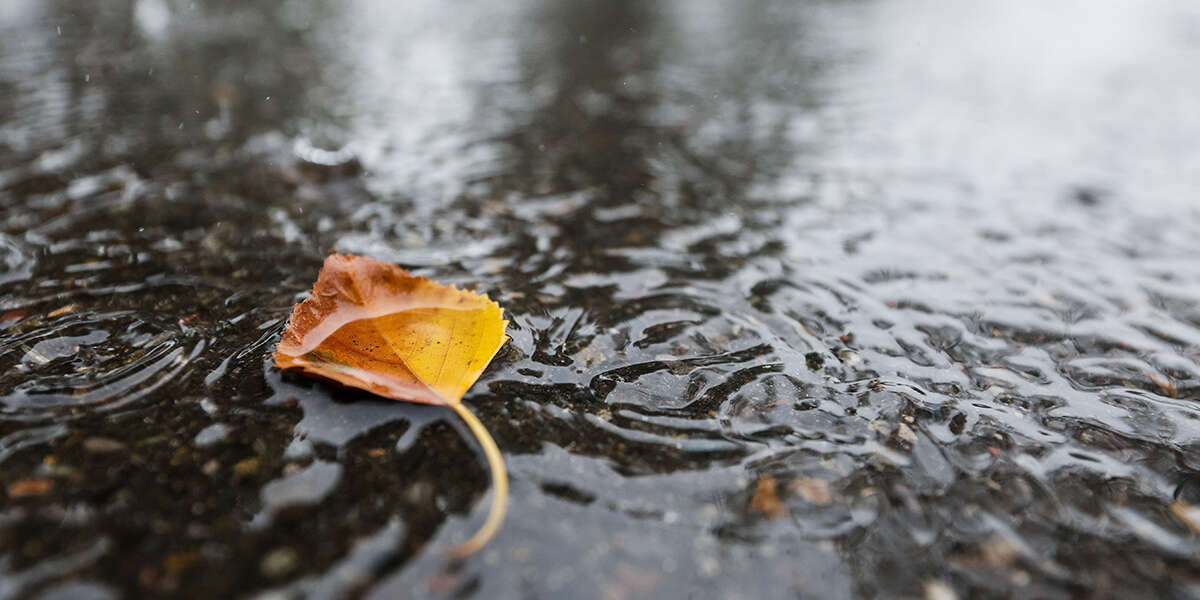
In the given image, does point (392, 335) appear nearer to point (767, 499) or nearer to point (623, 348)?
point (623, 348)

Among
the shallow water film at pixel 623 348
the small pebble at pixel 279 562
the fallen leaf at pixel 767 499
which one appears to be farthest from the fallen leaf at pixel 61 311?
the fallen leaf at pixel 767 499

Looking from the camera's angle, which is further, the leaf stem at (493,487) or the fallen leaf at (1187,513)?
the fallen leaf at (1187,513)

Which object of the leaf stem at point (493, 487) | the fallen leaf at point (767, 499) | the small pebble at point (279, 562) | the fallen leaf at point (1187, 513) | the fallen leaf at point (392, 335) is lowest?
the fallen leaf at point (1187, 513)

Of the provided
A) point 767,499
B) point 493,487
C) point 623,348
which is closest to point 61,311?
point 493,487

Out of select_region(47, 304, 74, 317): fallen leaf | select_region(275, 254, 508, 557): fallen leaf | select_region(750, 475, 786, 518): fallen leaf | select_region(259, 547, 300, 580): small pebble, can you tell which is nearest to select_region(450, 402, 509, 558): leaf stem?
select_region(275, 254, 508, 557): fallen leaf

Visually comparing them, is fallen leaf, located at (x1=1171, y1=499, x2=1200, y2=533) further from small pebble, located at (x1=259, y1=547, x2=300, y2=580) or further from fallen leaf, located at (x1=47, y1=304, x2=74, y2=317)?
fallen leaf, located at (x1=47, y1=304, x2=74, y2=317)

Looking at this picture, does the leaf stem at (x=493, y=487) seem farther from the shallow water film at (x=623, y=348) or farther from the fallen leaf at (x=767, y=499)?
the fallen leaf at (x=767, y=499)

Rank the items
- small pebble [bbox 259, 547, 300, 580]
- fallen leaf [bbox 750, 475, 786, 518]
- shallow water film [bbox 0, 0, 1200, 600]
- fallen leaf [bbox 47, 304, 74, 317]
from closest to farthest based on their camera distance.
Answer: small pebble [bbox 259, 547, 300, 580], shallow water film [bbox 0, 0, 1200, 600], fallen leaf [bbox 750, 475, 786, 518], fallen leaf [bbox 47, 304, 74, 317]
